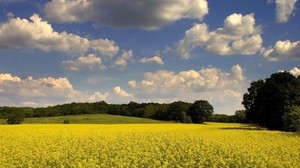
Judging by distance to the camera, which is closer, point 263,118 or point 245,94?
point 263,118

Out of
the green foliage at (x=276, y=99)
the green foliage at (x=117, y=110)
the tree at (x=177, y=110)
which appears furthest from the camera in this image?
the tree at (x=177, y=110)

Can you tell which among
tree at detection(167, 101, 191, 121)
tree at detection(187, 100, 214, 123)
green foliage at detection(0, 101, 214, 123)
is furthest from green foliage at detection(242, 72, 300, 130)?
tree at detection(167, 101, 191, 121)

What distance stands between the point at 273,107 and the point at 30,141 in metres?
40.0

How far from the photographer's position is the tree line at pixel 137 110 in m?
101

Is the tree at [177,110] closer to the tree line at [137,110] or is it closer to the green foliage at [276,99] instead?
the tree line at [137,110]

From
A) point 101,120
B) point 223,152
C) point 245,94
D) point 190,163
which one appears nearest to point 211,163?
point 190,163

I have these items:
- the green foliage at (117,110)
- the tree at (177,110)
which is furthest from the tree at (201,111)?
the tree at (177,110)

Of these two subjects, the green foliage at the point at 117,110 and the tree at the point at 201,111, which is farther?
the green foliage at the point at 117,110

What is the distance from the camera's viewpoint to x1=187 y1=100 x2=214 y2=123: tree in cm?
10088

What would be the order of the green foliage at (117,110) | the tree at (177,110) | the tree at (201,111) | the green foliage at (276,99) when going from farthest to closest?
the tree at (177,110)
the green foliage at (117,110)
the tree at (201,111)
the green foliage at (276,99)

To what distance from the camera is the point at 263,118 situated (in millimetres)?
64312

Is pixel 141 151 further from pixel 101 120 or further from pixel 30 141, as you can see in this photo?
pixel 101 120

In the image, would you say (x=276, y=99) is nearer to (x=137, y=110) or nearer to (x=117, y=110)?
(x=137, y=110)

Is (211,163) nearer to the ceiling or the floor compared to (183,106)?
nearer to the floor
